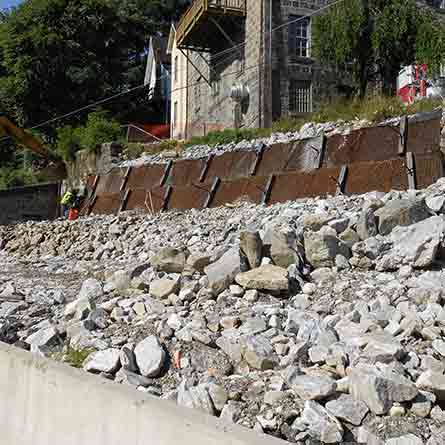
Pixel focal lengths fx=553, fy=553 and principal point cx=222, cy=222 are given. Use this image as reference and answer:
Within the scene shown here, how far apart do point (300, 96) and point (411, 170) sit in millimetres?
11384

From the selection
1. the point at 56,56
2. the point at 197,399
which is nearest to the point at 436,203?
the point at 197,399

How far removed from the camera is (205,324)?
5719 mm

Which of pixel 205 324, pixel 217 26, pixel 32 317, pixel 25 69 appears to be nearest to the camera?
pixel 205 324

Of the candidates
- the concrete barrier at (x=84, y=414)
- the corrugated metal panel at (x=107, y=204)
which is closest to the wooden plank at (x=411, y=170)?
the concrete barrier at (x=84, y=414)

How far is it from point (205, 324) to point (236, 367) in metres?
0.87

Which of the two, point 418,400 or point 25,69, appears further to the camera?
point 25,69

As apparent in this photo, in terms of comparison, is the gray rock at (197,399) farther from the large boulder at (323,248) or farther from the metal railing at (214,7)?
A: the metal railing at (214,7)

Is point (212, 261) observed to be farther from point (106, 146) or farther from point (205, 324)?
point (106, 146)

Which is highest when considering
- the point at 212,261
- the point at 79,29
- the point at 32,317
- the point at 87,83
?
the point at 79,29

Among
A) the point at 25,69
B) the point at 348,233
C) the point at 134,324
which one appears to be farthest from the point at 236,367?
the point at 25,69

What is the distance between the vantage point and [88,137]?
2481cm

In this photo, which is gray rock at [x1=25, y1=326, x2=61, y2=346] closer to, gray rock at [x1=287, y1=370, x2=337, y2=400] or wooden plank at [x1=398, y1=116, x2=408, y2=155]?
gray rock at [x1=287, y1=370, x2=337, y2=400]

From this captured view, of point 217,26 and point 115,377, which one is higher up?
point 217,26

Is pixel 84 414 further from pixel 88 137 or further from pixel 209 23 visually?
pixel 88 137
